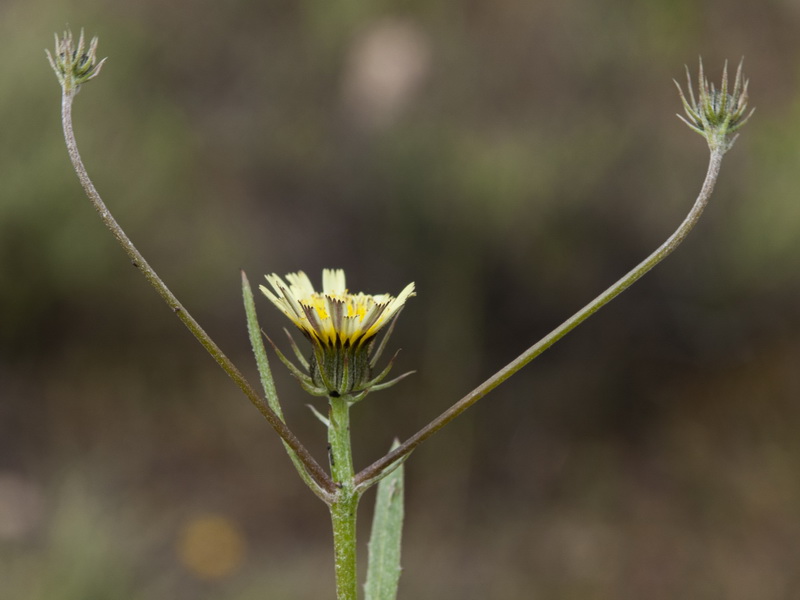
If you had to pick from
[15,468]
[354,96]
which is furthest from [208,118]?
[15,468]

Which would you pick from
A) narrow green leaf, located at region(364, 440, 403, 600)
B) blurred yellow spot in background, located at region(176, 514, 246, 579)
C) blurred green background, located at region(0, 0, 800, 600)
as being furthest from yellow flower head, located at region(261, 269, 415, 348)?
blurred yellow spot in background, located at region(176, 514, 246, 579)

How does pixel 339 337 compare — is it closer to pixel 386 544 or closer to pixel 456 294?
pixel 386 544

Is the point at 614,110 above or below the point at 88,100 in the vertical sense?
below

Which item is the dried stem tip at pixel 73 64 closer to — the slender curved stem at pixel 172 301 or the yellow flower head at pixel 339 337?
the slender curved stem at pixel 172 301

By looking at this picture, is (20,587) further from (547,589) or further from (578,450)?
(578,450)

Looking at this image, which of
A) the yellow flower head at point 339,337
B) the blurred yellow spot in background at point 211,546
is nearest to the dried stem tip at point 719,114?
the yellow flower head at point 339,337

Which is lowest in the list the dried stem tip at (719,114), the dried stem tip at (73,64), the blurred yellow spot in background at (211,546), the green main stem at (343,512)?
the green main stem at (343,512)
